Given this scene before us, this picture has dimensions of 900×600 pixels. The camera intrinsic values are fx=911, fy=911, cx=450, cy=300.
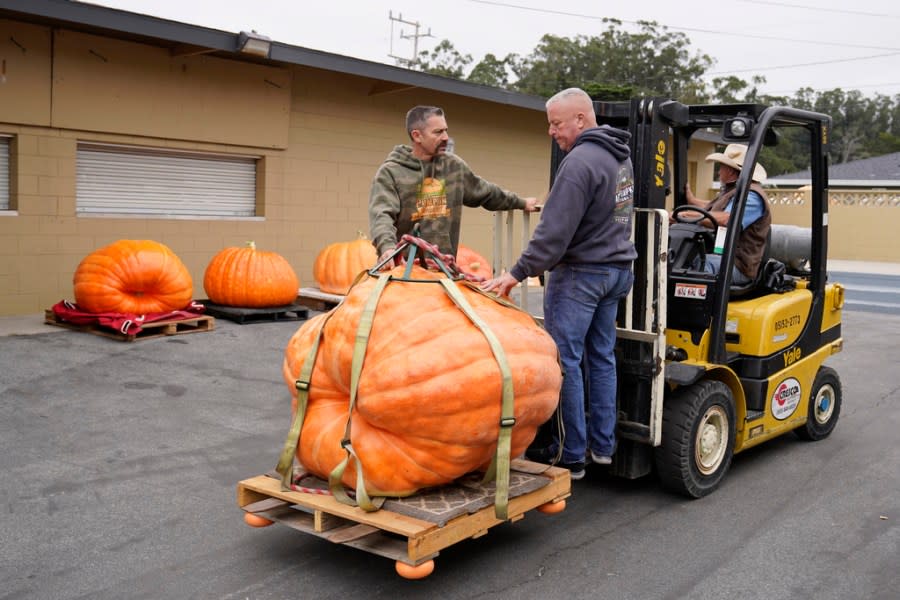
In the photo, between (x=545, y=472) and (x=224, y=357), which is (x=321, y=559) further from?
(x=224, y=357)

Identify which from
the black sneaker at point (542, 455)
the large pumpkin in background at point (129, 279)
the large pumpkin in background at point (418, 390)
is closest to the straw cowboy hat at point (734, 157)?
the black sneaker at point (542, 455)

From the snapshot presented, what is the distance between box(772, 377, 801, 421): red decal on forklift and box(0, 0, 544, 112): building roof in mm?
8621

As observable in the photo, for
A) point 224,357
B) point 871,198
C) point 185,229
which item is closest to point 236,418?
point 224,357

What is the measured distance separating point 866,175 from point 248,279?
124 feet

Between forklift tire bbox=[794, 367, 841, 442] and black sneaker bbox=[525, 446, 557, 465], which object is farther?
forklift tire bbox=[794, 367, 841, 442]

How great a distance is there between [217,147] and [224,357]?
4656 millimetres

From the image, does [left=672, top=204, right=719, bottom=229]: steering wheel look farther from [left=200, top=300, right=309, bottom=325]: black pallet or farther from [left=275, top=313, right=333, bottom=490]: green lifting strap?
[left=200, top=300, right=309, bottom=325]: black pallet

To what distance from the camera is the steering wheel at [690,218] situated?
6402 mm

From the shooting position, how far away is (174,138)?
41.9 ft

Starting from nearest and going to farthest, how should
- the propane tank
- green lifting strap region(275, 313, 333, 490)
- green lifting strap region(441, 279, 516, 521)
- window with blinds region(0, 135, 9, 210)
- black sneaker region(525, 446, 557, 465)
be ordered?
green lifting strap region(441, 279, 516, 521) → green lifting strap region(275, 313, 333, 490) → black sneaker region(525, 446, 557, 465) → the propane tank → window with blinds region(0, 135, 9, 210)

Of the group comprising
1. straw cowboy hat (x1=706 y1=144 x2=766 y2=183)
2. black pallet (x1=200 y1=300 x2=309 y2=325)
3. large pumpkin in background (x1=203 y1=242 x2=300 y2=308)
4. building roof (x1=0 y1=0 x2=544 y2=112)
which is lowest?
black pallet (x1=200 y1=300 x2=309 y2=325)

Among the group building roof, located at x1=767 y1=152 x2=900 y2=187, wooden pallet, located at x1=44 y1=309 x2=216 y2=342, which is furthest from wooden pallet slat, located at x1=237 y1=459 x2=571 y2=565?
building roof, located at x1=767 y1=152 x2=900 y2=187

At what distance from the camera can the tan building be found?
1120cm

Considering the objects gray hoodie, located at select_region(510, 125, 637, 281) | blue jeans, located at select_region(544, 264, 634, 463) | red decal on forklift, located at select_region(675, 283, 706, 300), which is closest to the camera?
gray hoodie, located at select_region(510, 125, 637, 281)
